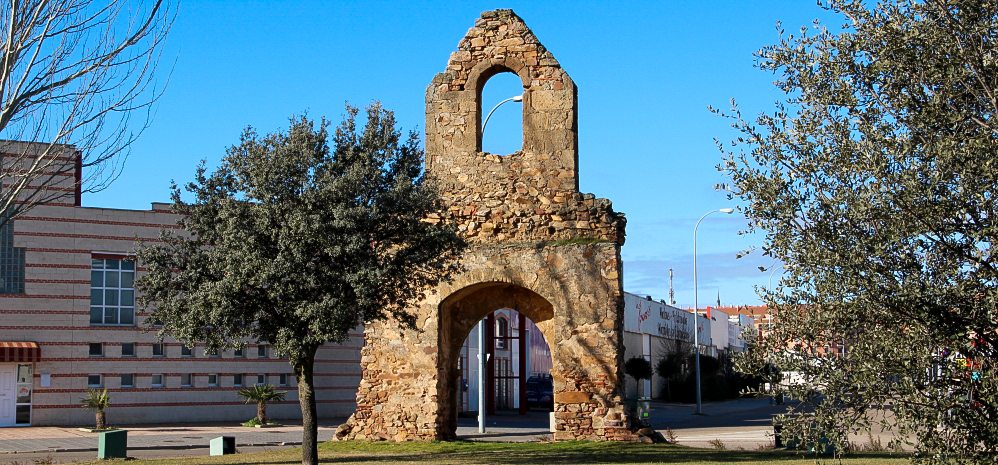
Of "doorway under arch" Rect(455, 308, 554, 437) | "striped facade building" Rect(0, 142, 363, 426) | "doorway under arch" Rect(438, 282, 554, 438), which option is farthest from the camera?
"doorway under arch" Rect(455, 308, 554, 437)

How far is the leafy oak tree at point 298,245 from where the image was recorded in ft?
55.1

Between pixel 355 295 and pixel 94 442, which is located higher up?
pixel 355 295

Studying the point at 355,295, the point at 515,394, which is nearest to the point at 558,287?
the point at 355,295

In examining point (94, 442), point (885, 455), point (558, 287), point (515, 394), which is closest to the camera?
point (885, 455)

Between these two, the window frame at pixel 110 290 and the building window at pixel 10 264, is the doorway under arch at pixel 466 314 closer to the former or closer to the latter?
the window frame at pixel 110 290

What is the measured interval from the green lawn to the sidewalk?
6681mm

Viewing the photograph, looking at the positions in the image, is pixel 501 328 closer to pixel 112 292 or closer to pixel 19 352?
pixel 112 292

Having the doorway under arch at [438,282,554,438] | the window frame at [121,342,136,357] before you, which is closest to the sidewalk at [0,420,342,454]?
the window frame at [121,342,136,357]

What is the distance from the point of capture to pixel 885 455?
21016mm

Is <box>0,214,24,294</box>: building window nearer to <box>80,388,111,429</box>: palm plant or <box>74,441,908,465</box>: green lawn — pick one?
<box>80,388,111,429</box>: palm plant

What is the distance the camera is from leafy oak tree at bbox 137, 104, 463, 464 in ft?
55.1

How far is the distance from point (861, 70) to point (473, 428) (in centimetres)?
2653

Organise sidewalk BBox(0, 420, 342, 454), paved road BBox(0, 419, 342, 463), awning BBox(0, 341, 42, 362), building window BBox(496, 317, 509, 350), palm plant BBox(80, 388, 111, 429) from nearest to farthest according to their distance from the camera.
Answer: paved road BBox(0, 419, 342, 463), sidewalk BBox(0, 420, 342, 454), awning BBox(0, 341, 42, 362), palm plant BBox(80, 388, 111, 429), building window BBox(496, 317, 509, 350)

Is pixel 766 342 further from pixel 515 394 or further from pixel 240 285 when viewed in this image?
pixel 515 394
